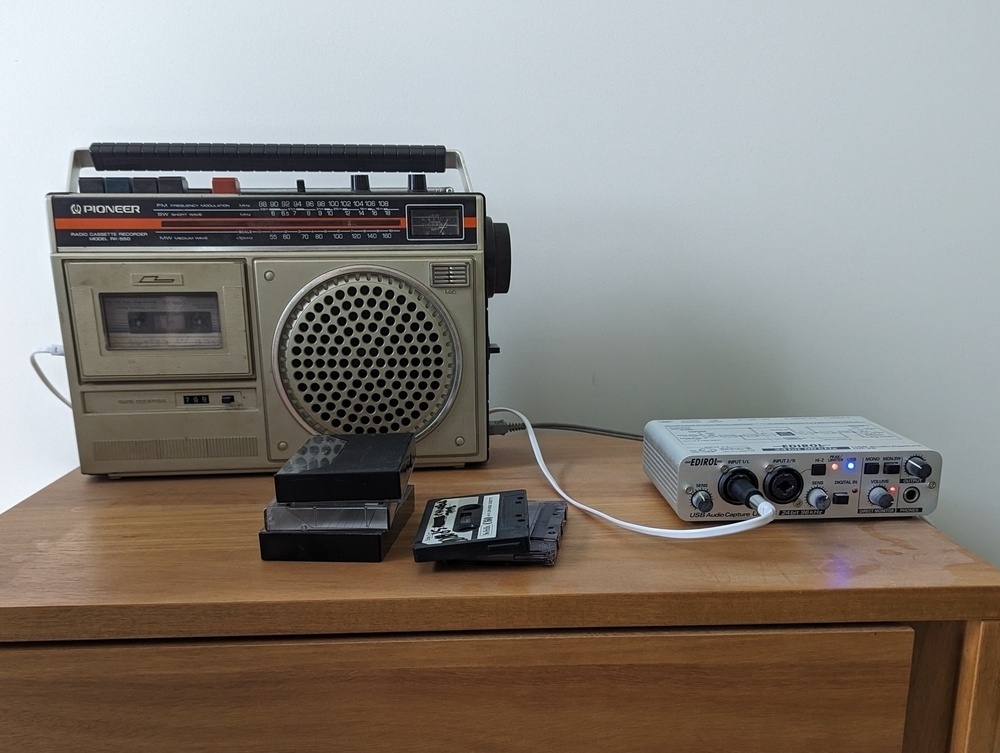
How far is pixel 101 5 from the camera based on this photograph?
2.56 ft

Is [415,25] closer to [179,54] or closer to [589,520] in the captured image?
[179,54]

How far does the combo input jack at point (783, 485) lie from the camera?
0.51 m

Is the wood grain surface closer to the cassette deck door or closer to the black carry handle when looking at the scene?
the cassette deck door

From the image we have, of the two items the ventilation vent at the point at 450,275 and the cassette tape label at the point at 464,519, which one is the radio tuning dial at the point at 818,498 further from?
the ventilation vent at the point at 450,275

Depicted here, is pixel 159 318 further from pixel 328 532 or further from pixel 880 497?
pixel 880 497

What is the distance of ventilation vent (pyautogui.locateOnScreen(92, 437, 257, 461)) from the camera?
2.03ft

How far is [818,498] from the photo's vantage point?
0.51m

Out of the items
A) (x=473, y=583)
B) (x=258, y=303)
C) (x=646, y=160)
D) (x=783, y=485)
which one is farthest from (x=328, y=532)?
(x=646, y=160)

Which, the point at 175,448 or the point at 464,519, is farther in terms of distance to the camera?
the point at 175,448

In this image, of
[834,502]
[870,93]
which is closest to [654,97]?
[870,93]

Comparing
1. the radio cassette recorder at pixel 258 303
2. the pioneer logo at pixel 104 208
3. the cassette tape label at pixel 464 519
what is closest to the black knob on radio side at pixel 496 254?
the radio cassette recorder at pixel 258 303

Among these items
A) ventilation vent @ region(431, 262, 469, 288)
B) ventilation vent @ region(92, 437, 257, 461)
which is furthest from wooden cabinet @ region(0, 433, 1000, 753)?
ventilation vent @ region(431, 262, 469, 288)

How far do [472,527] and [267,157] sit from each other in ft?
1.38

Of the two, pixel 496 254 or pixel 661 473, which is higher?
pixel 496 254
